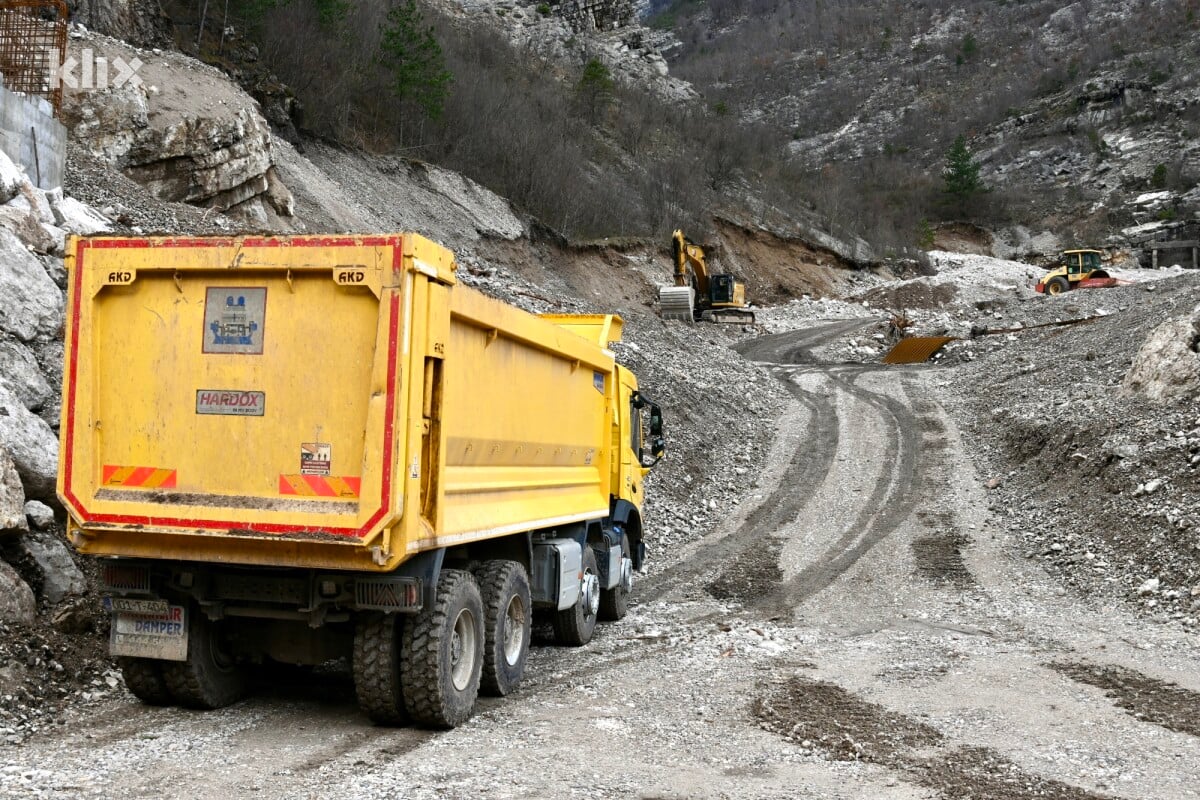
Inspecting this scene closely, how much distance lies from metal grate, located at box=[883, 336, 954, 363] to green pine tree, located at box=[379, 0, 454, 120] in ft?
61.2

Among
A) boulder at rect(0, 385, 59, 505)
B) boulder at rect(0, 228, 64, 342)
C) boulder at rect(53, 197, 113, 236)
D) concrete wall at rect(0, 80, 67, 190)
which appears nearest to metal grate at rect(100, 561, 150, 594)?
boulder at rect(0, 385, 59, 505)

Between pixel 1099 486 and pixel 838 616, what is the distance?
565 cm

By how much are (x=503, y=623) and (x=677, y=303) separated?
30181 millimetres

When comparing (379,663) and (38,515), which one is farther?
(38,515)

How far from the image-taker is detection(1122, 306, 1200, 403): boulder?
605 inches

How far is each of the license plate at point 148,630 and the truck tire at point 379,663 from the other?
1067 millimetres

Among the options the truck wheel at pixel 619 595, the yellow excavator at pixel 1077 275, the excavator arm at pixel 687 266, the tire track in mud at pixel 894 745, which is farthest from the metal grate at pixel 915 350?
the tire track in mud at pixel 894 745

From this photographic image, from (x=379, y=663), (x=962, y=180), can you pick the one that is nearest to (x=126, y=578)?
(x=379, y=663)

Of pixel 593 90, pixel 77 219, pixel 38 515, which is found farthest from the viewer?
pixel 593 90

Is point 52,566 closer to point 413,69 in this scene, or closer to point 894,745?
point 894,745

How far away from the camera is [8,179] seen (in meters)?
11.1

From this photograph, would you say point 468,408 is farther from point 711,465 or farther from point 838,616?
point 711,465

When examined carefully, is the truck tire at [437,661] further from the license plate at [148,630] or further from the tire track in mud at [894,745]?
the tire track in mud at [894,745]

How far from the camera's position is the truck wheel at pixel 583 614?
9047 mm
